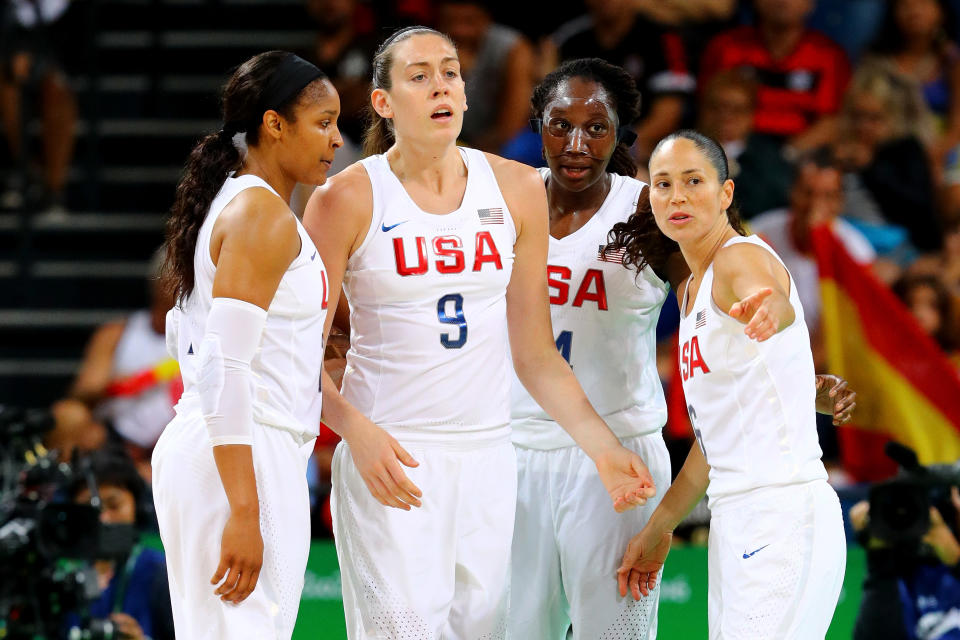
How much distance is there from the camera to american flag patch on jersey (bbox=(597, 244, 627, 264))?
4156 millimetres

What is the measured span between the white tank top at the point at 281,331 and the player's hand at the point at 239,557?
258 mm

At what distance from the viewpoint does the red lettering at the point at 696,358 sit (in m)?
3.61

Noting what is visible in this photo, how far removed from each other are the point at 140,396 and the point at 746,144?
12.3ft

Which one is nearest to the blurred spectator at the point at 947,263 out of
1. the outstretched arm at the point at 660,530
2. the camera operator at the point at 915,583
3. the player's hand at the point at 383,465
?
the camera operator at the point at 915,583

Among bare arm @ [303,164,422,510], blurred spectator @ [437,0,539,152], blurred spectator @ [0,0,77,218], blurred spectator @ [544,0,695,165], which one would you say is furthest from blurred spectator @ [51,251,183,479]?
bare arm @ [303,164,422,510]

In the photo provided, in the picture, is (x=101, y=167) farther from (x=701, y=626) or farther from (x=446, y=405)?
(x=446, y=405)

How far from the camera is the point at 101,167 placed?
9906 millimetres

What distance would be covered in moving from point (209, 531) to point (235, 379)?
371 millimetres

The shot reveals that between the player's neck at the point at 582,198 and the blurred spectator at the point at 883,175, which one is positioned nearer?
the player's neck at the point at 582,198

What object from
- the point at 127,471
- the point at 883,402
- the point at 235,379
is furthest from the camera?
the point at 883,402

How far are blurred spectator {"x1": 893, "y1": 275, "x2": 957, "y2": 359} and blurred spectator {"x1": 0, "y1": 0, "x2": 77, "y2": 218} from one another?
17.4 feet

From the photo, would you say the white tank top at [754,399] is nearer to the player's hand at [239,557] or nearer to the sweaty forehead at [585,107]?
the sweaty forehead at [585,107]

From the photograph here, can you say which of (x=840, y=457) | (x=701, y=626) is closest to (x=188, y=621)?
(x=701, y=626)

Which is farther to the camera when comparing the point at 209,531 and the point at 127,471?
the point at 127,471
